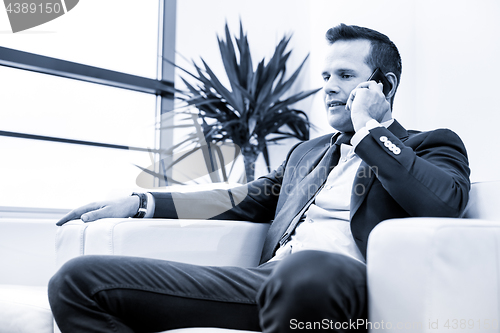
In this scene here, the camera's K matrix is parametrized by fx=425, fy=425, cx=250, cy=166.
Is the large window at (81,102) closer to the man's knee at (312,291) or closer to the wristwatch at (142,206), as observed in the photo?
the wristwatch at (142,206)

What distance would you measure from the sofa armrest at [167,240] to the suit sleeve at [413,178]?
1.81 feet

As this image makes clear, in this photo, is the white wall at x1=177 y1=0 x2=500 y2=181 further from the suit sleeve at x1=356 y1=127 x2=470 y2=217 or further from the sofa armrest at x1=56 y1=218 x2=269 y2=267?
the sofa armrest at x1=56 y1=218 x2=269 y2=267

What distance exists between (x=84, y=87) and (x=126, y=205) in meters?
1.86

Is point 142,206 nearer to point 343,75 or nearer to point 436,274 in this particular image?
point 343,75

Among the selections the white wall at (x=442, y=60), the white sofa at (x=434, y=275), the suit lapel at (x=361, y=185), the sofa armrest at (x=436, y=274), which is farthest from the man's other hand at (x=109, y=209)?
the white wall at (x=442, y=60)

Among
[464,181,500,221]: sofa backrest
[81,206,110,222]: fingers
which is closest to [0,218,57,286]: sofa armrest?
[81,206,110,222]: fingers

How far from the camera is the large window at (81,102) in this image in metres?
2.65

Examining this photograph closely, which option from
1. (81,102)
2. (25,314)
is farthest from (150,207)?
(81,102)

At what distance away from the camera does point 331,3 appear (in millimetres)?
2492

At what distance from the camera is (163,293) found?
966mm

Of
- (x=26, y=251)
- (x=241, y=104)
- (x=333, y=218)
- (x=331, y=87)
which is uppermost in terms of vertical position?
(x=331, y=87)

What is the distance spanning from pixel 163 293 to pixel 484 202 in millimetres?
860

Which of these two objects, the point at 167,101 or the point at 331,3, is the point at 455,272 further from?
the point at 167,101

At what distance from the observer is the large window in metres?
2.65
